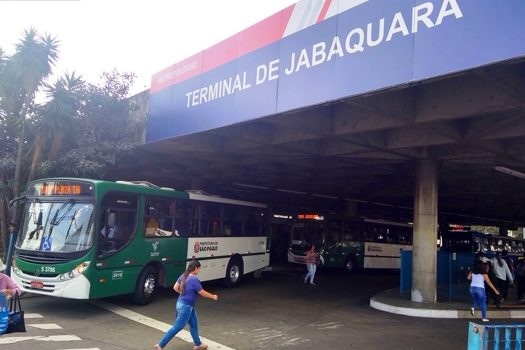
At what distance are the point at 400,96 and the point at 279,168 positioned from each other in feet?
34.6

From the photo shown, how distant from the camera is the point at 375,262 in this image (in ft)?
89.8

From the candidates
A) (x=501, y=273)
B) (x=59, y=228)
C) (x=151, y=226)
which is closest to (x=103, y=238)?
(x=59, y=228)

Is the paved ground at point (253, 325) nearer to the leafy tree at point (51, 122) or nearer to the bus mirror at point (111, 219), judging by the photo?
the bus mirror at point (111, 219)

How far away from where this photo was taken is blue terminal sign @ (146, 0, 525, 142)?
305 inches

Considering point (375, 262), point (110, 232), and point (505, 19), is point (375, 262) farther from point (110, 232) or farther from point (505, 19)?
point (505, 19)

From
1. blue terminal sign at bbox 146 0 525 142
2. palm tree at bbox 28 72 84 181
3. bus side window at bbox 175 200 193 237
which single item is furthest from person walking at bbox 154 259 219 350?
palm tree at bbox 28 72 84 181

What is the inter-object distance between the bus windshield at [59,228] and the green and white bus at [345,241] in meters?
15.5

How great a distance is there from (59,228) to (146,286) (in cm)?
282

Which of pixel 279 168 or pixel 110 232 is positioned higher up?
pixel 279 168

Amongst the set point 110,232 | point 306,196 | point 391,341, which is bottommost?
point 391,341

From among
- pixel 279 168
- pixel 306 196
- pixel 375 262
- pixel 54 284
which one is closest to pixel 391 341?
pixel 54 284

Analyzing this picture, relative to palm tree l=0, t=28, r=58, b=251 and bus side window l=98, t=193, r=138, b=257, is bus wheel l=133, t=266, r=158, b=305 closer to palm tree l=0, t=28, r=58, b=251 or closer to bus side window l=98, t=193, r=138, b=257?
bus side window l=98, t=193, r=138, b=257

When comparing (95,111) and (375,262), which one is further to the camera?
(375,262)

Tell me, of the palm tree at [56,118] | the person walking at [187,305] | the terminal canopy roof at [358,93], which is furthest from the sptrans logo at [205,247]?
the palm tree at [56,118]
